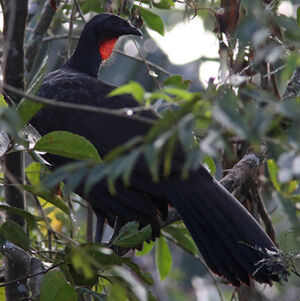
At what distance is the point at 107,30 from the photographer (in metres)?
3.36

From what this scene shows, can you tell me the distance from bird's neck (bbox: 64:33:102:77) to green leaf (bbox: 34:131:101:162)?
1628mm

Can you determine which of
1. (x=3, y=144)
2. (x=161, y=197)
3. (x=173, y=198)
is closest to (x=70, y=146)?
(x=3, y=144)

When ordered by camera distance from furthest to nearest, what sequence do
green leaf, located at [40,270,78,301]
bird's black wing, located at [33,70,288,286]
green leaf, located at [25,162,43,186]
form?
green leaf, located at [25,162,43,186], bird's black wing, located at [33,70,288,286], green leaf, located at [40,270,78,301]

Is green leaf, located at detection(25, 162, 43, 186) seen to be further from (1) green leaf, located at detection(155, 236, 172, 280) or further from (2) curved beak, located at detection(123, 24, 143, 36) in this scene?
(2) curved beak, located at detection(123, 24, 143, 36)

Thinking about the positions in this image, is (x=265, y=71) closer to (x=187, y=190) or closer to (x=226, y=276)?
(x=187, y=190)

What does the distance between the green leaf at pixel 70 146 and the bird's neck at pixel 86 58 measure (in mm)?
1628

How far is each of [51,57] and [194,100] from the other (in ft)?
14.6

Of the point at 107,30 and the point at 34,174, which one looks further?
the point at 107,30

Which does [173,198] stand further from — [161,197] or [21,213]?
[21,213]

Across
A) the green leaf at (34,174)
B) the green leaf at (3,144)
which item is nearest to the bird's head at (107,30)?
the green leaf at (34,174)

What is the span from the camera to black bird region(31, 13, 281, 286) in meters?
2.28

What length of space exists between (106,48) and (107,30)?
176 mm

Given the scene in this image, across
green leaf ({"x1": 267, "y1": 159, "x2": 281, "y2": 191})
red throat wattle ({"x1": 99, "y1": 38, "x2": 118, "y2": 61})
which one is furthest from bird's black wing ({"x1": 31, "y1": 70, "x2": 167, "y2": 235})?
green leaf ({"x1": 267, "y1": 159, "x2": 281, "y2": 191})

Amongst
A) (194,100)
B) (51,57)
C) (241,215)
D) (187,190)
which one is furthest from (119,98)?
(51,57)
